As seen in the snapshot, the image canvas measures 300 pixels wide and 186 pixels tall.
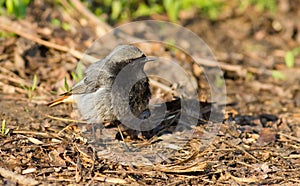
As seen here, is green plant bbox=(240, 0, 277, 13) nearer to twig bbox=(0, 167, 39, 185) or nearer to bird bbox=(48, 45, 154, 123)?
bird bbox=(48, 45, 154, 123)

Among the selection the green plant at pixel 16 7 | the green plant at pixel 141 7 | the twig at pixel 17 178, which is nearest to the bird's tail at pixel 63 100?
the twig at pixel 17 178

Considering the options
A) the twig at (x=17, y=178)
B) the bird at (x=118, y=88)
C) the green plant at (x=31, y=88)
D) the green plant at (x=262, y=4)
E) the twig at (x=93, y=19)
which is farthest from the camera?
the green plant at (x=262, y=4)

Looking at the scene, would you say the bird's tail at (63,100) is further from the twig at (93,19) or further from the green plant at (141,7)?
the green plant at (141,7)

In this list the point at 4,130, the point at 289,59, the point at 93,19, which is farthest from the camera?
the point at 289,59

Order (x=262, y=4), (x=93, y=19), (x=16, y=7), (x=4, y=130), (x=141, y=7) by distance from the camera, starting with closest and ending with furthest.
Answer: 1. (x=4, y=130)
2. (x=16, y=7)
3. (x=93, y=19)
4. (x=141, y=7)
5. (x=262, y=4)

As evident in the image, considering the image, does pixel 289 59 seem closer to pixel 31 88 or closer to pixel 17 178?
pixel 31 88

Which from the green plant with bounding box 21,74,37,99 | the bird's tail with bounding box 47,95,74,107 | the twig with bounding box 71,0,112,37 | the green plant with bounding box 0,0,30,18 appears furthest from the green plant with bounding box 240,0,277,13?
the bird's tail with bounding box 47,95,74,107

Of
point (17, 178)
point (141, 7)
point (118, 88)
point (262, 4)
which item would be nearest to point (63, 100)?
point (118, 88)
